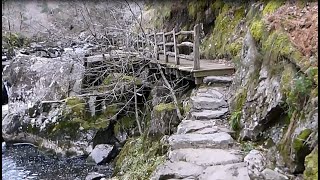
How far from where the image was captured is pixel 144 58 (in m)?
9.73

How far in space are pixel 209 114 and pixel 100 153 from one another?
5.02 m

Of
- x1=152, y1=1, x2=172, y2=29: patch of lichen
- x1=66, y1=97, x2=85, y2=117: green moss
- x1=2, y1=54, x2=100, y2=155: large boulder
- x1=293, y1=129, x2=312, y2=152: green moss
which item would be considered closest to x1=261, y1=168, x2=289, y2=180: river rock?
x1=293, y1=129, x2=312, y2=152: green moss

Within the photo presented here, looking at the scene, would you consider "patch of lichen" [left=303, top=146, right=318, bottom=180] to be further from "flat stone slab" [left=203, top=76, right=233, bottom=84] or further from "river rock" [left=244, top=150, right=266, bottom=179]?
"flat stone slab" [left=203, top=76, right=233, bottom=84]

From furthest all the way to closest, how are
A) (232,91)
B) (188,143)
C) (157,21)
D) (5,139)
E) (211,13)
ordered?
(157,21) → (5,139) → (211,13) → (232,91) → (188,143)

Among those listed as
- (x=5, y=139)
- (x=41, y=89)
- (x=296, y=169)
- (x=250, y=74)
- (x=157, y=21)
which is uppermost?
(x=157, y=21)

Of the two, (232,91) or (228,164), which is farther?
(232,91)

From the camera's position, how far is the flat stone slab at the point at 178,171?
356cm

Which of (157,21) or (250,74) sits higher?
(157,21)

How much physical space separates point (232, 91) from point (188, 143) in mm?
1736

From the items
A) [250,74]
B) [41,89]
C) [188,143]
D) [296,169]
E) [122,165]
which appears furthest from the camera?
[41,89]

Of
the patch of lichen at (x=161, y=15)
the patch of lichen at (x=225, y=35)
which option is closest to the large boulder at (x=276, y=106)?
the patch of lichen at (x=225, y=35)

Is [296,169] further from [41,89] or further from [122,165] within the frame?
[41,89]

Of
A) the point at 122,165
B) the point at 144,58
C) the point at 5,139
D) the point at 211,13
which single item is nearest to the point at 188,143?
the point at 122,165

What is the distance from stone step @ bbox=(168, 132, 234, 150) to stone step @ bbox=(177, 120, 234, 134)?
0.21 metres
